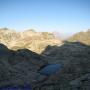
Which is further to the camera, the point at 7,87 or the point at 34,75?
the point at 34,75

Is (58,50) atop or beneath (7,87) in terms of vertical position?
atop

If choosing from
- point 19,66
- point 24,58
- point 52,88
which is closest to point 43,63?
point 24,58

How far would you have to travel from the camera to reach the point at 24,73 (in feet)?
260

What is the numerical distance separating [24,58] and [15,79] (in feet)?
75.6

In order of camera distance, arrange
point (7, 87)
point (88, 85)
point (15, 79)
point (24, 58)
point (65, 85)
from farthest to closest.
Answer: point (24, 58) → point (15, 79) → point (7, 87) → point (65, 85) → point (88, 85)

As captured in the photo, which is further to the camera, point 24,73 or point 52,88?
point 24,73

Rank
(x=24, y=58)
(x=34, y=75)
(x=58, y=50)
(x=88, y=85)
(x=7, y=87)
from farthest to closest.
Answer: (x=58, y=50) < (x=24, y=58) < (x=34, y=75) < (x=7, y=87) < (x=88, y=85)

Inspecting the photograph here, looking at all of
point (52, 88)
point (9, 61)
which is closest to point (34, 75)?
point (9, 61)

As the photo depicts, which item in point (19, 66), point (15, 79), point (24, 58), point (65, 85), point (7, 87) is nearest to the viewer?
point (65, 85)

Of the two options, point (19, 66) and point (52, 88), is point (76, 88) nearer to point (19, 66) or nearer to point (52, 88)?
point (52, 88)

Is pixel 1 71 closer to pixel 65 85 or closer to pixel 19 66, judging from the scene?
pixel 19 66

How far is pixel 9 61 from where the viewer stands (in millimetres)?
88188

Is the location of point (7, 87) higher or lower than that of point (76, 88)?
lower

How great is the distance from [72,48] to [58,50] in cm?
991
